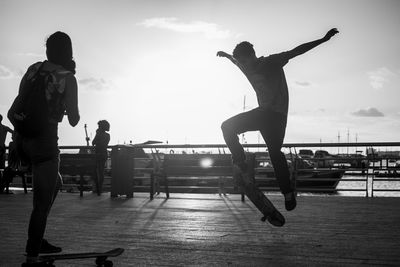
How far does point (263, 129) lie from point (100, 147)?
8454mm

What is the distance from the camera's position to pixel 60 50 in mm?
3510

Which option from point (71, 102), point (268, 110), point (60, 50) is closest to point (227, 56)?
point (268, 110)

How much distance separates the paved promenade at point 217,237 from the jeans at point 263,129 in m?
0.82

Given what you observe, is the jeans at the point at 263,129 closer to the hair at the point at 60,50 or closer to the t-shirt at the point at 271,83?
the t-shirt at the point at 271,83

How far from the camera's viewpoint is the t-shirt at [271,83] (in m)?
5.23

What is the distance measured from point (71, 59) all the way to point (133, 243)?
2014 millimetres

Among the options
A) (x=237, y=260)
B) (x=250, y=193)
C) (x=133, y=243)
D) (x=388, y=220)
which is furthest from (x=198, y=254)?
(x=388, y=220)

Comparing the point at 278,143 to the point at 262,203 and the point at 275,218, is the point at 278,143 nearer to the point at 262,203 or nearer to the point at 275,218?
the point at 262,203

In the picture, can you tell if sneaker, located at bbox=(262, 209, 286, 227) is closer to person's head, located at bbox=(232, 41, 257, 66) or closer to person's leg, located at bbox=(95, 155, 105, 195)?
person's head, located at bbox=(232, 41, 257, 66)

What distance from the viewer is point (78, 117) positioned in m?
3.43

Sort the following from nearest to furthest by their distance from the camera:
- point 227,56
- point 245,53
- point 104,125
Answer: point 245,53 < point 227,56 < point 104,125

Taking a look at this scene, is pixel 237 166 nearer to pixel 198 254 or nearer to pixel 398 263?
pixel 198 254

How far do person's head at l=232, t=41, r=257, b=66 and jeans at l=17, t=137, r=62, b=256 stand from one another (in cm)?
263

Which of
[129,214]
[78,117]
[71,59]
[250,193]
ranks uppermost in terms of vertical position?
[71,59]
